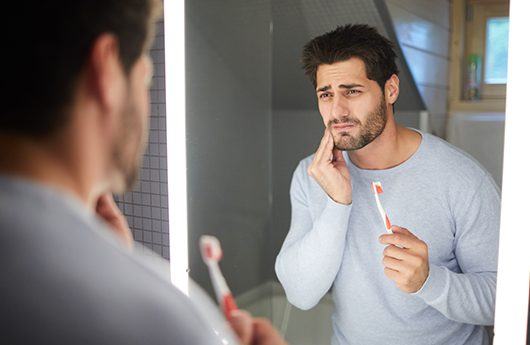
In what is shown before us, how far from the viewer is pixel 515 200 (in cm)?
89

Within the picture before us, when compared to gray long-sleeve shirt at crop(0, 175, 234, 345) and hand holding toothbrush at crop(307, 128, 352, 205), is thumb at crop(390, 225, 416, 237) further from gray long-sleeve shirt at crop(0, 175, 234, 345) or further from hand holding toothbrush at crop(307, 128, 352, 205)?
gray long-sleeve shirt at crop(0, 175, 234, 345)

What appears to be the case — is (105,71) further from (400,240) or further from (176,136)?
(176,136)

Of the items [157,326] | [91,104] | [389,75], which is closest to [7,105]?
[91,104]

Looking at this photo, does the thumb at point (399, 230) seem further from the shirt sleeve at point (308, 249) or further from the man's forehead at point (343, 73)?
the man's forehead at point (343, 73)

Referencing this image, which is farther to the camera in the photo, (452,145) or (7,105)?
(452,145)

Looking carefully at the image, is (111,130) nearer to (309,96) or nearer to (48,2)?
(48,2)

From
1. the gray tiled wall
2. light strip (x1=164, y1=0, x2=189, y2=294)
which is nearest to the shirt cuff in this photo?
light strip (x1=164, y1=0, x2=189, y2=294)

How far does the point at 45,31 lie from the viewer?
0.49 meters

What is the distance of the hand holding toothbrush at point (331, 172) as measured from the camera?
103 centimetres

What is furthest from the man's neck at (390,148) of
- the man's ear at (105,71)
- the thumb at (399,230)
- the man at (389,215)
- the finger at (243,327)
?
the man's ear at (105,71)

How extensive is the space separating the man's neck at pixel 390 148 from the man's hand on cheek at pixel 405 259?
4.7 inches

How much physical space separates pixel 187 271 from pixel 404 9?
0.79m

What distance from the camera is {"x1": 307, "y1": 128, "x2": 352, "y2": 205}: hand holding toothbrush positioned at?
40.4 inches

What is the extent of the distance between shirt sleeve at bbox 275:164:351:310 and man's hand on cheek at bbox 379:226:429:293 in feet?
0.29
